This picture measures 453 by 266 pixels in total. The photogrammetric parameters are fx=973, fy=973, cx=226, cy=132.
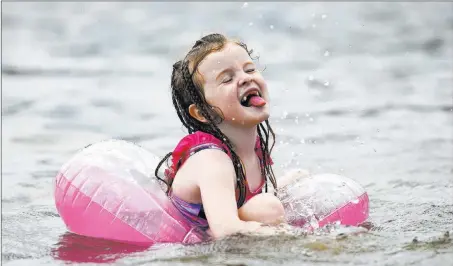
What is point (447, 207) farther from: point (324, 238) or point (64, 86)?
point (64, 86)

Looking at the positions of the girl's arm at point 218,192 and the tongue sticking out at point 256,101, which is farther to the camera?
the tongue sticking out at point 256,101

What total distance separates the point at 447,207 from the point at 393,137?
7.84 ft

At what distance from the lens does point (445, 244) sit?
4.50 meters

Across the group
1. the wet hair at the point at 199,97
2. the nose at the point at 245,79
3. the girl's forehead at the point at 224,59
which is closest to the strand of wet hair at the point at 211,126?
the wet hair at the point at 199,97

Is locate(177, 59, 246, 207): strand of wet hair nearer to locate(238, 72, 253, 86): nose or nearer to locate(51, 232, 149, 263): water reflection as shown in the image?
locate(238, 72, 253, 86): nose

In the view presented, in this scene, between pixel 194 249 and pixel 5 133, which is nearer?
pixel 194 249

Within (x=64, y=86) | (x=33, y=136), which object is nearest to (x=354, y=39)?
(x=64, y=86)

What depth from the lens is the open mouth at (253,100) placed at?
15.9 ft

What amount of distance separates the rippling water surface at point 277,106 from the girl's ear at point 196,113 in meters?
0.40

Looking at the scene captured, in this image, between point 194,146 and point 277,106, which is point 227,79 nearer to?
point 194,146

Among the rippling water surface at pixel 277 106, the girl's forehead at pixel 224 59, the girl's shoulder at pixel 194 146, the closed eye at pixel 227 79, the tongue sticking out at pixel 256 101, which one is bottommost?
the rippling water surface at pixel 277 106

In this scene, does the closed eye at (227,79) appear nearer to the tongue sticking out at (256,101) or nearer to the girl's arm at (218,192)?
the tongue sticking out at (256,101)

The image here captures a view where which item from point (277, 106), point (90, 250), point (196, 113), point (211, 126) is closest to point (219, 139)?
point (211, 126)

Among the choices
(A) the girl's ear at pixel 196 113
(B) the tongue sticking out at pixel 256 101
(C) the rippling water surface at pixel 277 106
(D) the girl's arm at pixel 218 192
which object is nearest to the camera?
(D) the girl's arm at pixel 218 192
